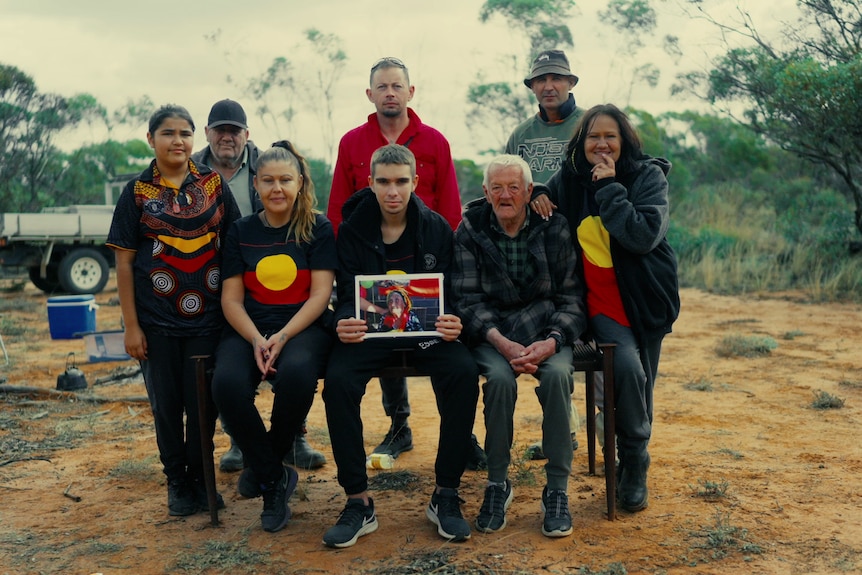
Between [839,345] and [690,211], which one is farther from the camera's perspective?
[690,211]

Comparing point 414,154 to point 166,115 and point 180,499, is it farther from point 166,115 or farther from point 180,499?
point 180,499

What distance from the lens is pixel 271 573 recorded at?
349 centimetres

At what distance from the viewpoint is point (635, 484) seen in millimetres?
4070

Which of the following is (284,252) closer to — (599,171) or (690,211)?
(599,171)

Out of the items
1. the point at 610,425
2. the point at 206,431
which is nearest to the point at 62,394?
the point at 206,431

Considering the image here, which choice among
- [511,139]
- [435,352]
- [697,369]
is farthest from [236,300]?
[697,369]

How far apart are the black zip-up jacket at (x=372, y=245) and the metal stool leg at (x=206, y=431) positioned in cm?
68

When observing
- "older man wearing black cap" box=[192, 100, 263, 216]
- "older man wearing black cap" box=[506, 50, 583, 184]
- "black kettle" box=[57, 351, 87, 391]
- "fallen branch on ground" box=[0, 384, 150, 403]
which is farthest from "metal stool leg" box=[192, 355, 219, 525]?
"black kettle" box=[57, 351, 87, 391]

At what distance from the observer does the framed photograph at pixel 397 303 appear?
392 cm

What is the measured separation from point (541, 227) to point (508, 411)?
89 cm

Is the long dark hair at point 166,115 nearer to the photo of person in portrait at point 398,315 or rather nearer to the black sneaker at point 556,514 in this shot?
the photo of person in portrait at point 398,315

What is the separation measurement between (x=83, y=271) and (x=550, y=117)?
41.8 ft

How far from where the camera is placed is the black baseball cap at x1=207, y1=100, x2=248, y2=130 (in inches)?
186

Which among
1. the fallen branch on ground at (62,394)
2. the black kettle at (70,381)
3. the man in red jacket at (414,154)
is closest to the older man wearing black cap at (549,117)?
the man in red jacket at (414,154)
